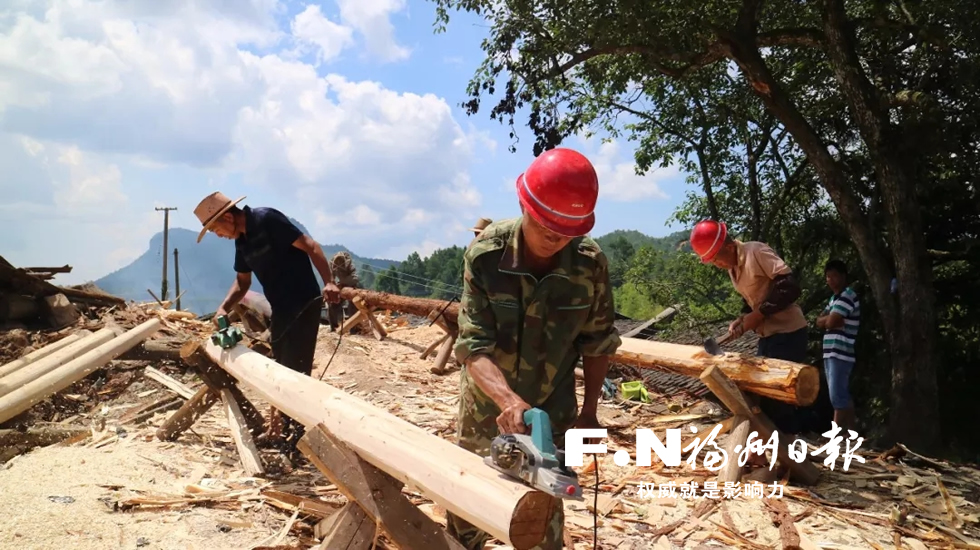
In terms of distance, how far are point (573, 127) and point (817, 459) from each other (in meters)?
7.79

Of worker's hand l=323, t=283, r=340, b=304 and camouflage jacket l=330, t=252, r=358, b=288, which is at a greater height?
camouflage jacket l=330, t=252, r=358, b=288

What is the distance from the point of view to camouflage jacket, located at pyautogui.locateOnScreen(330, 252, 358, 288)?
12428 millimetres

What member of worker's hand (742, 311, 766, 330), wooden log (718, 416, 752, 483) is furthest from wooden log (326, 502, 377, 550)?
worker's hand (742, 311, 766, 330)

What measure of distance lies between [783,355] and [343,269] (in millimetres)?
8578

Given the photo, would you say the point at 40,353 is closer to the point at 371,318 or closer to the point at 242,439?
the point at 242,439

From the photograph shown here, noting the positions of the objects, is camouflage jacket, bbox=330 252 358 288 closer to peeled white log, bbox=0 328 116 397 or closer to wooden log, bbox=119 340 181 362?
wooden log, bbox=119 340 181 362

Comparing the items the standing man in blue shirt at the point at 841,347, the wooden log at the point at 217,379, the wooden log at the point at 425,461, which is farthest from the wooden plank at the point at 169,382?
the standing man in blue shirt at the point at 841,347

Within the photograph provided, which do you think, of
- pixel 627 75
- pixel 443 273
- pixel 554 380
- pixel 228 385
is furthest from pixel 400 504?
pixel 443 273

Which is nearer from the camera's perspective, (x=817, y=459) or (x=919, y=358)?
(x=817, y=459)

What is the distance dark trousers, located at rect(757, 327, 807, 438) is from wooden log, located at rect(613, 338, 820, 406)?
36 cm

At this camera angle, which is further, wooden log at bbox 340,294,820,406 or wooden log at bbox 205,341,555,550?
wooden log at bbox 340,294,820,406

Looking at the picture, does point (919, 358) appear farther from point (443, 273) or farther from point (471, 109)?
point (443, 273)

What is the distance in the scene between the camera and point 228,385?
6.05m

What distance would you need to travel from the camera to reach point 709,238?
5500 millimetres
